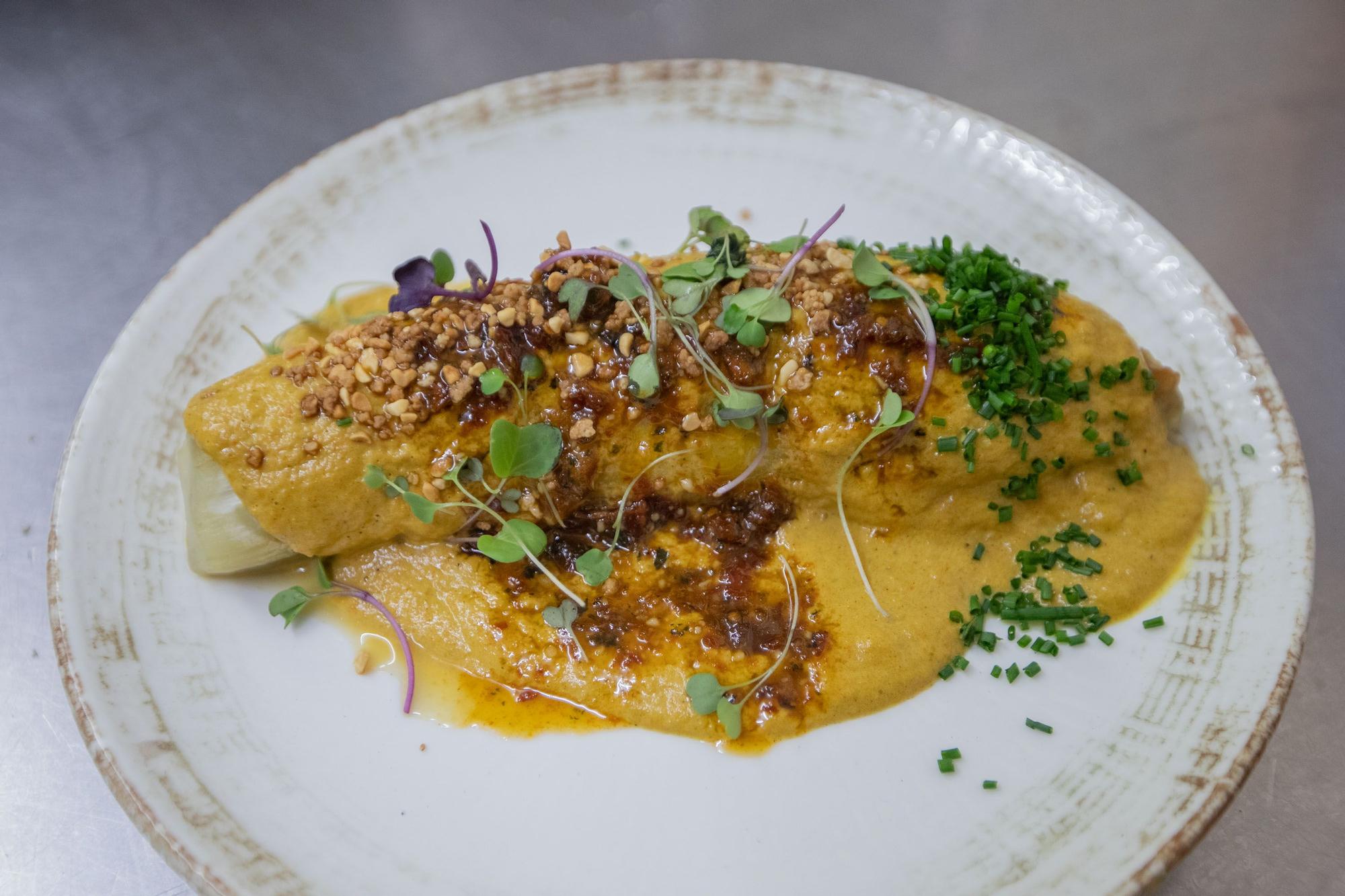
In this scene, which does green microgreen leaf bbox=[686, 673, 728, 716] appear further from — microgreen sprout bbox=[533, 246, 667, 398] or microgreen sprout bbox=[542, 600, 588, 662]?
microgreen sprout bbox=[533, 246, 667, 398]

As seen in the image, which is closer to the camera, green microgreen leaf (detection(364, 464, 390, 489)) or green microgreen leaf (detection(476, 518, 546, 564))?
green microgreen leaf (detection(364, 464, 390, 489))

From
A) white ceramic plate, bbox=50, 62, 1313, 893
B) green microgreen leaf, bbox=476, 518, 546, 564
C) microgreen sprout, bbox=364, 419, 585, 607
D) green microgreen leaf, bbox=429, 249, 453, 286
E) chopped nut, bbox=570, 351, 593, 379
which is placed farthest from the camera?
green microgreen leaf, bbox=429, 249, 453, 286

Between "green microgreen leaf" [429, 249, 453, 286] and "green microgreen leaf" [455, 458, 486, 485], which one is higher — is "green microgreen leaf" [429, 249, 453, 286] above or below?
above

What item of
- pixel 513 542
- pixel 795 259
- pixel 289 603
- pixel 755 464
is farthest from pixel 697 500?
pixel 289 603

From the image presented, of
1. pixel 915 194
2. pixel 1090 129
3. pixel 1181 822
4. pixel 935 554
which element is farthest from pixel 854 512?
pixel 1090 129

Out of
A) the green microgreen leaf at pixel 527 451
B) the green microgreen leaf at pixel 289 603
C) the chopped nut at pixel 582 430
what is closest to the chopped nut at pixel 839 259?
the chopped nut at pixel 582 430

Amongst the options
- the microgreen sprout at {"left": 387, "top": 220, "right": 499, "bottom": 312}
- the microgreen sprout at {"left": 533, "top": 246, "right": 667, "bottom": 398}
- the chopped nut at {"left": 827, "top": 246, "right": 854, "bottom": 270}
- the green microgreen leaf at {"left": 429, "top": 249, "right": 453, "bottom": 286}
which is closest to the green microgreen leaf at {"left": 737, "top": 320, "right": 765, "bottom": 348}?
the microgreen sprout at {"left": 533, "top": 246, "right": 667, "bottom": 398}
